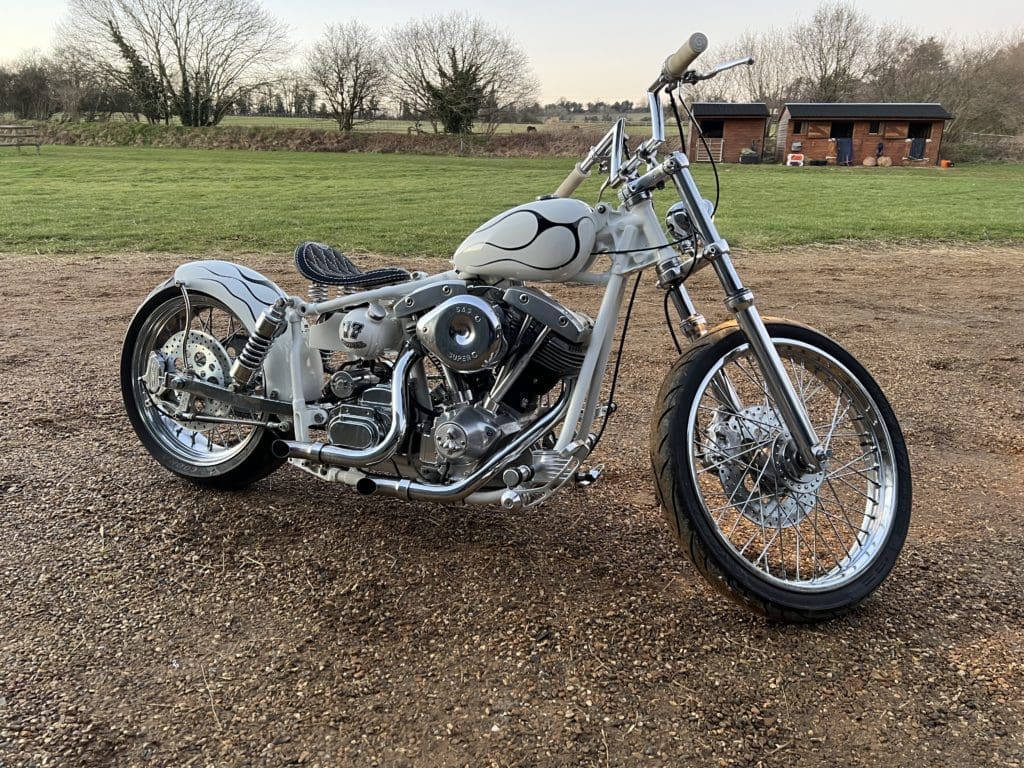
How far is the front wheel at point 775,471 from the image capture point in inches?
104

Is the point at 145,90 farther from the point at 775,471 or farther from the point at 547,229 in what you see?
the point at 775,471

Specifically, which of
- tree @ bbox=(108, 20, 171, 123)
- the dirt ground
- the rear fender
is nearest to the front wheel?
the dirt ground

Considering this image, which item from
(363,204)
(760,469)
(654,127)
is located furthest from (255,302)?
(363,204)

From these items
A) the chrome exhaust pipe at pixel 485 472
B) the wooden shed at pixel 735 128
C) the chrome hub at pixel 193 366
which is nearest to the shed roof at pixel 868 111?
the wooden shed at pixel 735 128

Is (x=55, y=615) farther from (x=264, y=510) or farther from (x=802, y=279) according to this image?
(x=802, y=279)

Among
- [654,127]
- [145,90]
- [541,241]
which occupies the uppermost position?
[145,90]

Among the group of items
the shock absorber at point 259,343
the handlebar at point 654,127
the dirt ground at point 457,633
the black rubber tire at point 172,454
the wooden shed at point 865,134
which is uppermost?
the wooden shed at point 865,134

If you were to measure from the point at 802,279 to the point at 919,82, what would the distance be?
56555 mm

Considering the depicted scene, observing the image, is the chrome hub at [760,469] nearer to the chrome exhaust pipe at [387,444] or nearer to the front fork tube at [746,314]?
the front fork tube at [746,314]

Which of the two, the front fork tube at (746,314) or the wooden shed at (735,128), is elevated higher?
the wooden shed at (735,128)

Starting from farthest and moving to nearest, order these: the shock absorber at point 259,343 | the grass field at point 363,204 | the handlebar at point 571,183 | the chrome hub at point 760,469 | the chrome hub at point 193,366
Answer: the grass field at point 363,204, the chrome hub at point 193,366, the shock absorber at point 259,343, the handlebar at point 571,183, the chrome hub at point 760,469

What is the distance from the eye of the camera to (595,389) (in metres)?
2.97

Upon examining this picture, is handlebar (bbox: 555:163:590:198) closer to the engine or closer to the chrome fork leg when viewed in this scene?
the engine

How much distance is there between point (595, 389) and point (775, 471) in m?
0.75
